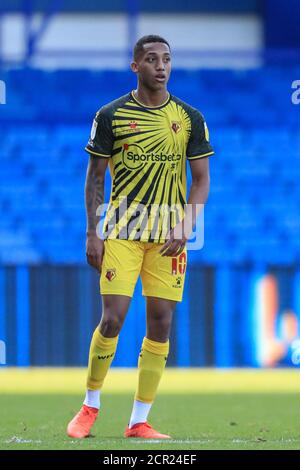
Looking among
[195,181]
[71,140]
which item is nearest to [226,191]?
[71,140]

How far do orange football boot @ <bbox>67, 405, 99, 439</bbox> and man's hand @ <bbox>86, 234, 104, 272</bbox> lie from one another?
2.49 ft

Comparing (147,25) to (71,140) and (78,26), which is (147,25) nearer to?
(78,26)

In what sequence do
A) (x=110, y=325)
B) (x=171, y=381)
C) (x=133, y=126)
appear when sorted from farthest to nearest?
(x=171, y=381), (x=133, y=126), (x=110, y=325)

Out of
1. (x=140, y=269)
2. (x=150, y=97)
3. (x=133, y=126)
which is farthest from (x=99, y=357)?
(x=150, y=97)

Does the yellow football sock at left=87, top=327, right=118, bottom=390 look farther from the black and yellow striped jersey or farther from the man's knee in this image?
the black and yellow striped jersey

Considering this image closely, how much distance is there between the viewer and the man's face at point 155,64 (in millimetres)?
6844

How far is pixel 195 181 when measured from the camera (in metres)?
7.02

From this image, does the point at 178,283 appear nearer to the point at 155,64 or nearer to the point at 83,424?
the point at 83,424

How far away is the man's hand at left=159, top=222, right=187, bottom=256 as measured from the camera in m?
6.85

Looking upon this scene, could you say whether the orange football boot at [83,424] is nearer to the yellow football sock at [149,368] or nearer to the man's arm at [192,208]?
the yellow football sock at [149,368]

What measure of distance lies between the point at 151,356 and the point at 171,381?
6713 millimetres

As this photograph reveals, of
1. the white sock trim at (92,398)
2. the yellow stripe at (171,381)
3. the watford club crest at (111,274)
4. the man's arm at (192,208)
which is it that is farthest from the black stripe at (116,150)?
the yellow stripe at (171,381)

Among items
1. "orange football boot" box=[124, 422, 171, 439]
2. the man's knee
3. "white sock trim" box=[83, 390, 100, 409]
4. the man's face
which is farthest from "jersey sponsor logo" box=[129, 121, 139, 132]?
"orange football boot" box=[124, 422, 171, 439]

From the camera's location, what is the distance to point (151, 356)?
22.9 ft
